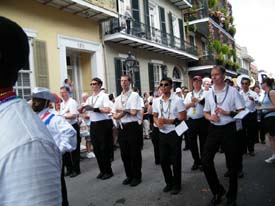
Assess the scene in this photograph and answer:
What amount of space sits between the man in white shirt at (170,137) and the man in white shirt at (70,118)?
7.59 feet

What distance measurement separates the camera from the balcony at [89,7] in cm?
1152

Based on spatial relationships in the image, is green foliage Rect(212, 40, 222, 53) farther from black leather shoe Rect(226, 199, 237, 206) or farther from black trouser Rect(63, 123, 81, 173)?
black leather shoe Rect(226, 199, 237, 206)

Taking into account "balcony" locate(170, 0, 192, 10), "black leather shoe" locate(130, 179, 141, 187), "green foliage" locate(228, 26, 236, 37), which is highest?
"balcony" locate(170, 0, 192, 10)

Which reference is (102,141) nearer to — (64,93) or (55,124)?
(64,93)

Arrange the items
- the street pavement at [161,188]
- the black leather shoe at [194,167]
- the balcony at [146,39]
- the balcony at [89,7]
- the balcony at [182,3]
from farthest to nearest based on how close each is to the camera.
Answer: the balcony at [182,3]
the balcony at [146,39]
the balcony at [89,7]
the black leather shoe at [194,167]
the street pavement at [161,188]

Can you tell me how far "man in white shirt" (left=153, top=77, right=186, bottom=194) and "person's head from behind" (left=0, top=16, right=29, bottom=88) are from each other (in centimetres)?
433

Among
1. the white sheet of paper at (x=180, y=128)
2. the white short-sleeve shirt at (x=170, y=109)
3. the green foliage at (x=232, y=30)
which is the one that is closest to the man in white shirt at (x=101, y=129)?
the white short-sleeve shirt at (x=170, y=109)

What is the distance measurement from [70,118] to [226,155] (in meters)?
3.69

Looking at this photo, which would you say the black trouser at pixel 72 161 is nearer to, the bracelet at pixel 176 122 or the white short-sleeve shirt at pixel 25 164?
the bracelet at pixel 176 122

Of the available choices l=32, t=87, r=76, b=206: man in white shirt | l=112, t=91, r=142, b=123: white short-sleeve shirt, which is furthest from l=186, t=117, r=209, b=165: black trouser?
l=32, t=87, r=76, b=206: man in white shirt

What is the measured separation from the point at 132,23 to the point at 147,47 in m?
1.75

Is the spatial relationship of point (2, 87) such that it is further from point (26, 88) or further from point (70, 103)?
point (26, 88)

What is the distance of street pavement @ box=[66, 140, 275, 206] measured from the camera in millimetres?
4832

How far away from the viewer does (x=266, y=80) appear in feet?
22.5
